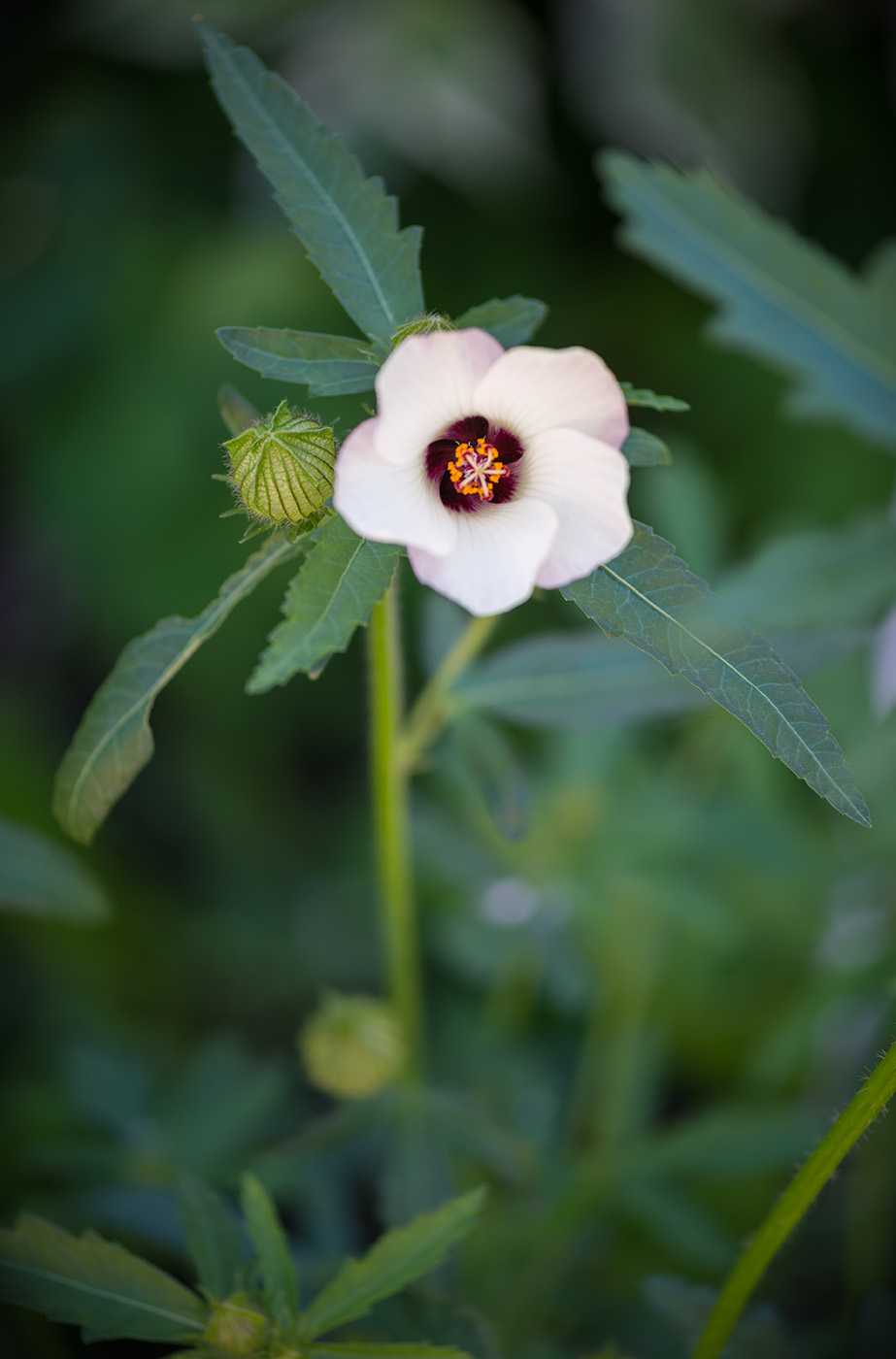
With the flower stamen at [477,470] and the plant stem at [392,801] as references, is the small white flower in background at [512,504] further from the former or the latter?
the plant stem at [392,801]

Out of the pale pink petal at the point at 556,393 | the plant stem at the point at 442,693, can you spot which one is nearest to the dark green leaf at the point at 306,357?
the pale pink petal at the point at 556,393

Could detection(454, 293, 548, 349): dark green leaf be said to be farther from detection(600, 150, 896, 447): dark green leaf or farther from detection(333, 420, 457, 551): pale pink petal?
detection(600, 150, 896, 447): dark green leaf

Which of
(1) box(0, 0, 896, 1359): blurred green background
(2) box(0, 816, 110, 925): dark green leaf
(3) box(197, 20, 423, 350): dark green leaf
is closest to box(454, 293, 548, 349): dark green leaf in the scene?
(3) box(197, 20, 423, 350): dark green leaf

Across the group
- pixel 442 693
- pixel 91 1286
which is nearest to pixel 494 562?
pixel 442 693

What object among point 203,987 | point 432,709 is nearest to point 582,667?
point 432,709

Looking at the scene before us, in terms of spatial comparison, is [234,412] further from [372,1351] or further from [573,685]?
[372,1351]
